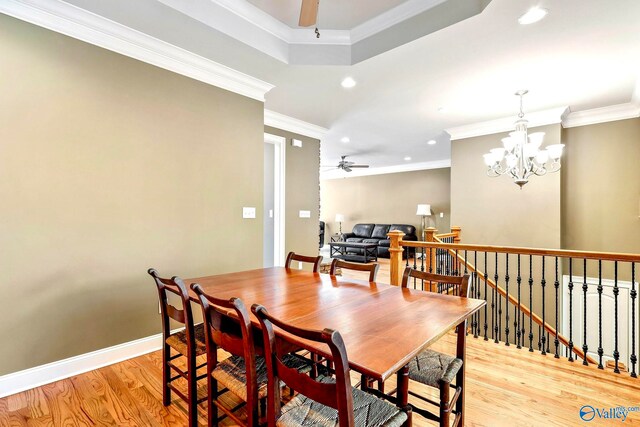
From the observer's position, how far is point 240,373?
141cm

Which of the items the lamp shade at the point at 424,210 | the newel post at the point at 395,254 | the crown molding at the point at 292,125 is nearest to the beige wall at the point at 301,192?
the crown molding at the point at 292,125

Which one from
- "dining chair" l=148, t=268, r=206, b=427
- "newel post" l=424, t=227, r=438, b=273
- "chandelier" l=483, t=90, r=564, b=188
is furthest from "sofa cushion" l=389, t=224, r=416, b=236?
"dining chair" l=148, t=268, r=206, b=427

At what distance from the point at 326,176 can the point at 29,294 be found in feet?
30.8

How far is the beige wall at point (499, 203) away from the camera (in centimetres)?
422

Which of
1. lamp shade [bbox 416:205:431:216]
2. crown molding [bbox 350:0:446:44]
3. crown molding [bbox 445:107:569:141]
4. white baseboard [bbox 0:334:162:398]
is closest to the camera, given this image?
white baseboard [bbox 0:334:162:398]

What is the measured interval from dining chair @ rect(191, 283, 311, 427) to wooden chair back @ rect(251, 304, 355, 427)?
165 millimetres

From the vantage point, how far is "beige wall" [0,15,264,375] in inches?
79.6

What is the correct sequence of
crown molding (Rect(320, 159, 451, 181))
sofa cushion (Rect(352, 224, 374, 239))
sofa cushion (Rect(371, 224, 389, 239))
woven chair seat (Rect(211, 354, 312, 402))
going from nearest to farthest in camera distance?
woven chair seat (Rect(211, 354, 312, 402))
crown molding (Rect(320, 159, 451, 181))
sofa cushion (Rect(371, 224, 389, 239))
sofa cushion (Rect(352, 224, 374, 239))

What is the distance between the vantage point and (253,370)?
1.26 meters

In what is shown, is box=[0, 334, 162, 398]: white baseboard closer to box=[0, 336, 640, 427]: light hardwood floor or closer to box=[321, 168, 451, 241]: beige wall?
box=[0, 336, 640, 427]: light hardwood floor

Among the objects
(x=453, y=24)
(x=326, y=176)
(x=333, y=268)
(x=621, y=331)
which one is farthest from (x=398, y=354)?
(x=326, y=176)

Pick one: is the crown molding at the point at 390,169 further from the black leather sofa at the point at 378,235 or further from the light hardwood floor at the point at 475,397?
the light hardwood floor at the point at 475,397

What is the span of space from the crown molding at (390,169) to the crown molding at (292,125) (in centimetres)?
458

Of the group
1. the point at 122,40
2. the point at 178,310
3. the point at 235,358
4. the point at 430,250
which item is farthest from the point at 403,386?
the point at 122,40
